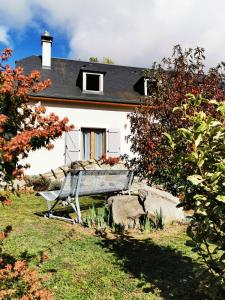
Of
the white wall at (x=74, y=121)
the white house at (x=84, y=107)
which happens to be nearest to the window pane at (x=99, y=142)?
the white house at (x=84, y=107)

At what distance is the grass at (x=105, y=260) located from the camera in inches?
174

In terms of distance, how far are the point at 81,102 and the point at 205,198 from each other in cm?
1619

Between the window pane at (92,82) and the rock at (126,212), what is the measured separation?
14.7 metres

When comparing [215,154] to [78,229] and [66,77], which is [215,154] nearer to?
[78,229]

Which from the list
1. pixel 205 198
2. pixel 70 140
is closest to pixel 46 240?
pixel 205 198

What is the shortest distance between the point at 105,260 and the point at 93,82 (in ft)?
55.2

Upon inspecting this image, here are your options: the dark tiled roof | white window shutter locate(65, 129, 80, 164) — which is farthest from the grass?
the dark tiled roof

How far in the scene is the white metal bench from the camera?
7.46 metres

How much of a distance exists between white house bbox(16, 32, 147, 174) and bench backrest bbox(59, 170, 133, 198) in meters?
9.45

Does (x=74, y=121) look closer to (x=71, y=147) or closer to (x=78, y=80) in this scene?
(x=71, y=147)

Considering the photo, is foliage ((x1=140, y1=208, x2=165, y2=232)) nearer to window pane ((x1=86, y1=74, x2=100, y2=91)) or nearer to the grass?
the grass

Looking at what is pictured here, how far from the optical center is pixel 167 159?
8.16m

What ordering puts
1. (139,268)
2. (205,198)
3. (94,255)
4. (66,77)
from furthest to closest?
(66,77), (94,255), (139,268), (205,198)

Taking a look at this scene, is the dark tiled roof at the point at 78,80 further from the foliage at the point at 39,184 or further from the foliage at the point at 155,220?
the foliage at the point at 155,220
